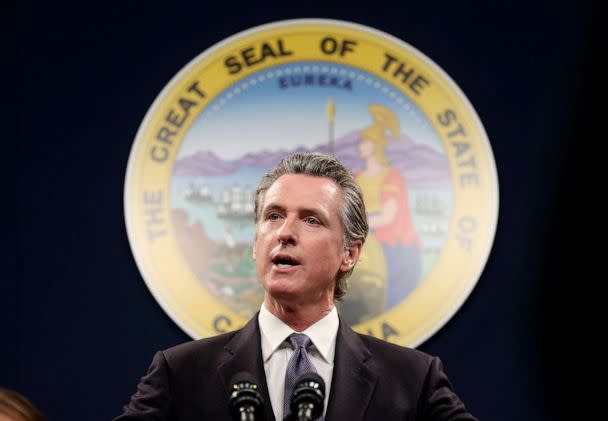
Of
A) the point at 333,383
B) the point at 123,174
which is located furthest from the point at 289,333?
the point at 123,174

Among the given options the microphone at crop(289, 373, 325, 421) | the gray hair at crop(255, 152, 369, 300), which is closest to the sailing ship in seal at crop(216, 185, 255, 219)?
the gray hair at crop(255, 152, 369, 300)

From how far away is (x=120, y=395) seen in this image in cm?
315

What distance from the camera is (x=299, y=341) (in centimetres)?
191

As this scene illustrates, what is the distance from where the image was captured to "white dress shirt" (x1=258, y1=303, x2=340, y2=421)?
1888 mm

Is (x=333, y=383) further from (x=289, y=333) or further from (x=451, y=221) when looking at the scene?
(x=451, y=221)

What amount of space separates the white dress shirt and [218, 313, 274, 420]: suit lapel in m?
0.02

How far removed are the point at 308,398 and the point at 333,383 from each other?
46 centimetres

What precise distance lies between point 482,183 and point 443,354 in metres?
0.60

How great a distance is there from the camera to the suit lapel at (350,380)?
6.02ft

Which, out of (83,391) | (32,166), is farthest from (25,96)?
(83,391)

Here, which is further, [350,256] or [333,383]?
[350,256]

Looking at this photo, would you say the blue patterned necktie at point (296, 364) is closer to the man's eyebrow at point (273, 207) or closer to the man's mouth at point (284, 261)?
the man's mouth at point (284, 261)

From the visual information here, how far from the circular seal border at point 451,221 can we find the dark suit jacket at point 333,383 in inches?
43.5

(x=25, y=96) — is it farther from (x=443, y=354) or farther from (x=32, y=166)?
(x=443, y=354)
